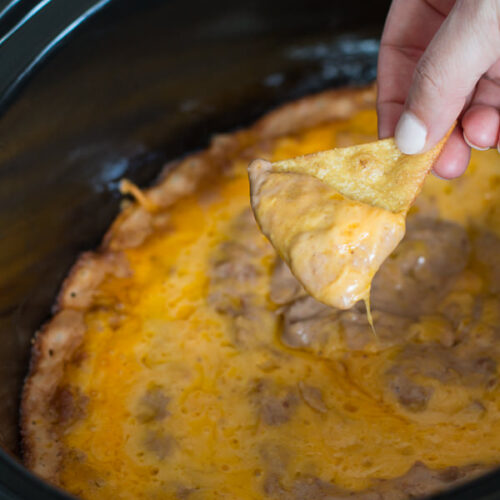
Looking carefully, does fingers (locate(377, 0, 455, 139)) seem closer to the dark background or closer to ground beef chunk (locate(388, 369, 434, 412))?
the dark background

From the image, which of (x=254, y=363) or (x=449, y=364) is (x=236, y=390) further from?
(x=449, y=364)

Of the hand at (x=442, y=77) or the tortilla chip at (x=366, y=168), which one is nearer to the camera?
the hand at (x=442, y=77)

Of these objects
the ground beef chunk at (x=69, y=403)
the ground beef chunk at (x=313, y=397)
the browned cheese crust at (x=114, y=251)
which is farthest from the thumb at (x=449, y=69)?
the ground beef chunk at (x=69, y=403)

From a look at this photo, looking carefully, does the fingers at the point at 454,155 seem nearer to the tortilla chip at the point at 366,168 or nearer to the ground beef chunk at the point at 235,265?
the tortilla chip at the point at 366,168

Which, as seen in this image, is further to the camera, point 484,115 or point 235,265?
point 235,265

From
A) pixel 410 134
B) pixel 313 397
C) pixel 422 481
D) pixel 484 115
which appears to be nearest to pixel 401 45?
pixel 484 115

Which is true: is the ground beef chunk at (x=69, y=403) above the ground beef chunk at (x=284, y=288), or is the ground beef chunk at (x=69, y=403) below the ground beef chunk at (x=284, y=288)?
above

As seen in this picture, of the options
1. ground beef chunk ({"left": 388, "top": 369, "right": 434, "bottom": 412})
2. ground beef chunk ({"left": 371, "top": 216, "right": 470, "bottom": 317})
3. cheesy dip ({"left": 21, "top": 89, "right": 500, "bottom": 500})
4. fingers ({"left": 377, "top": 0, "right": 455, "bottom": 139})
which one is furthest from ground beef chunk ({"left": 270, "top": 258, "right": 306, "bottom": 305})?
fingers ({"left": 377, "top": 0, "right": 455, "bottom": 139})

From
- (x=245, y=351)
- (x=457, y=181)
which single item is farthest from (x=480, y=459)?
(x=457, y=181)

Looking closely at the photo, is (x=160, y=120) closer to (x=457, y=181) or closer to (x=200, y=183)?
(x=200, y=183)
